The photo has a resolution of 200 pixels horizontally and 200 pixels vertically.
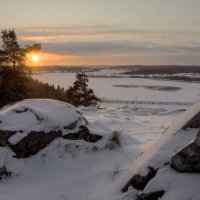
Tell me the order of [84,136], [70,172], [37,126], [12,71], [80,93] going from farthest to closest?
[80,93]
[12,71]
[84,136]
[37,126]
[70,172]

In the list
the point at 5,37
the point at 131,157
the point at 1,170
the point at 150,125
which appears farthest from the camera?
the point at 5,37

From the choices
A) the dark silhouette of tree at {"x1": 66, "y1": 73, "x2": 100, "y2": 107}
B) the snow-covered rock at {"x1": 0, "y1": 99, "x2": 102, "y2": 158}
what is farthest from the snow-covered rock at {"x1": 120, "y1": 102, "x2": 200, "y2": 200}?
the dark silhouette of tree at {"x1": 66, "y1": 73, "x2": 100, "y2": 107}

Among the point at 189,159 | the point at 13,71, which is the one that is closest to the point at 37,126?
the point at 189,159

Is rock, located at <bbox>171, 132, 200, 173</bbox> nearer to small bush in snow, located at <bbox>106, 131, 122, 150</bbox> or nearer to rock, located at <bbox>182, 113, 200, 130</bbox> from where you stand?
rock, located at <bbox>182, 113, 200, 130</bbox>

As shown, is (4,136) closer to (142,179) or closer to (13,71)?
(142,179)

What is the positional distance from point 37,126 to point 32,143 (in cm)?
38

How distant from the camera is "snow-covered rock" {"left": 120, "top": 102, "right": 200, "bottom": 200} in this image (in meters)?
4.91

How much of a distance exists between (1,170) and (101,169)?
181cm

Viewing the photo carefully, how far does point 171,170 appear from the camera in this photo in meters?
5.23

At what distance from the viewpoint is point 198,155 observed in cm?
512

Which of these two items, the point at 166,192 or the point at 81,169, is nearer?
the point at 166,192

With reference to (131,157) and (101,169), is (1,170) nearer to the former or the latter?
(101,169)

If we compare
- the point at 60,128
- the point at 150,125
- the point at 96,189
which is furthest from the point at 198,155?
the point at 150,125

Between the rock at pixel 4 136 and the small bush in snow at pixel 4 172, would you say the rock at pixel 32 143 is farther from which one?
the small bush in snow at pixel 4 172
